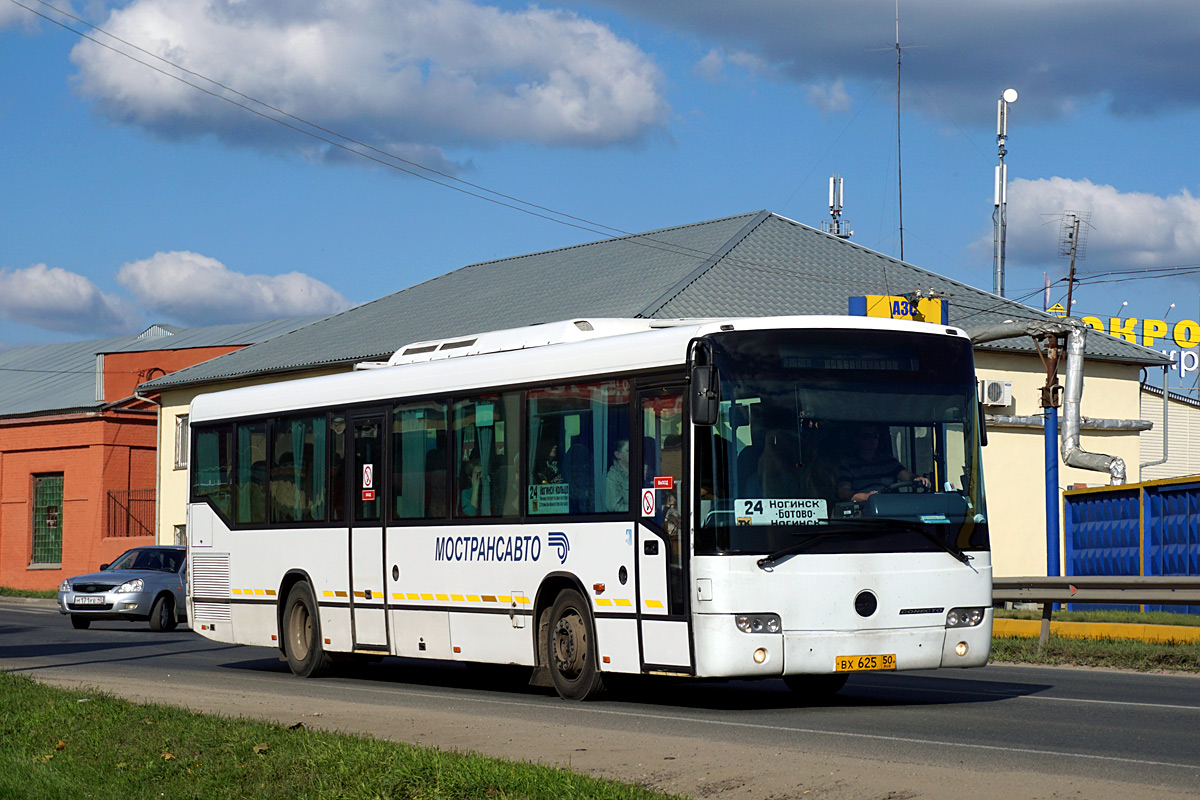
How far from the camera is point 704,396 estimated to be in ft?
37.5

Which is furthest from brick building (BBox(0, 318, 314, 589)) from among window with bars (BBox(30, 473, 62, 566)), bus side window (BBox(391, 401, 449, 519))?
bus side window (BBox(391, 401, 449, 519))

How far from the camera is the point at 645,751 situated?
31.5 feet

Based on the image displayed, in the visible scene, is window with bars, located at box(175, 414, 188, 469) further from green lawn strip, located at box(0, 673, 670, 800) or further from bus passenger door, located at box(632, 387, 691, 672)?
bus passenger door, located at box(632, 387, 691, 672)

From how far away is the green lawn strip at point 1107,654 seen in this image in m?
16.6

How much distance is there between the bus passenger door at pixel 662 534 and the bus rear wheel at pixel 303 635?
5.38m

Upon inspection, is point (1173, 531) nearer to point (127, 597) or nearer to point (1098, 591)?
point (1098, 591)

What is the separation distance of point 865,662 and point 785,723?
0.81 metres

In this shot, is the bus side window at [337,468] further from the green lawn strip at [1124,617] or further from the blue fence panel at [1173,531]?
the blue fence panel at [1173,531]

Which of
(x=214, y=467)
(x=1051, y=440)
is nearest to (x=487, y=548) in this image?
(x=214, y=467)

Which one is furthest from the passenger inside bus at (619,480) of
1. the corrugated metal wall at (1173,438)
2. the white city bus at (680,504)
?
the corrugated metal wall at (1173,438)

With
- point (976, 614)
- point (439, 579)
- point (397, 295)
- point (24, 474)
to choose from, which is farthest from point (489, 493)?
point (24, 474)

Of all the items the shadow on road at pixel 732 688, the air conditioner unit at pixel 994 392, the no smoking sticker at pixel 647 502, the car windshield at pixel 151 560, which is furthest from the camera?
the air conditioner unit at pixel 994 392

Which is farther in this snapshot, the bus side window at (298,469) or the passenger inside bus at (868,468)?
the bus side window at (298,469)

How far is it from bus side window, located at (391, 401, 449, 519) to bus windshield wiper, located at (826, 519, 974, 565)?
14.6 ft
